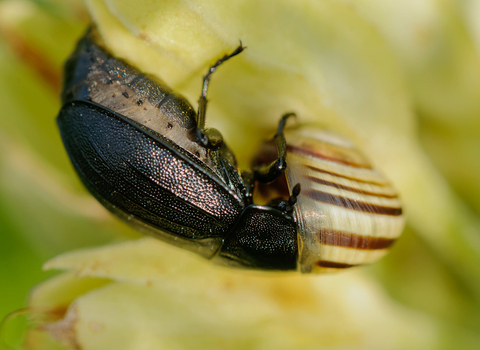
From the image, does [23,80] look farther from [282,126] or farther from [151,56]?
[282,126]

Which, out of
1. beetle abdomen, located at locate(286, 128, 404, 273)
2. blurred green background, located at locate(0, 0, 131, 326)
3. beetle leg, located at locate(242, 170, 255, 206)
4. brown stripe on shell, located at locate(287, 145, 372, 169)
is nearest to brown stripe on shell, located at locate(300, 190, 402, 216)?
beetle abdomen, located at locate(286, 128, 404, 273)

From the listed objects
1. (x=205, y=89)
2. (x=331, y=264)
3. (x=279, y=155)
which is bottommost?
(x=331, y=264)

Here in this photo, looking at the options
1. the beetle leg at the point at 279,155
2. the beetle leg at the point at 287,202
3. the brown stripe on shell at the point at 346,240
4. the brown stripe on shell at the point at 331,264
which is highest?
the beetle leg at the point at 279,155

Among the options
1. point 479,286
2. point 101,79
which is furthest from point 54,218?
point 479,286

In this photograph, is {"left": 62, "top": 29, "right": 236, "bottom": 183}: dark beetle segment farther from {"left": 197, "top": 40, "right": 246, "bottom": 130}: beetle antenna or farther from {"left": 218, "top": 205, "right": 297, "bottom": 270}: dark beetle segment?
{"left": 218, "top": 205, "right": 297, "bottom": 270}: dark beetle segment

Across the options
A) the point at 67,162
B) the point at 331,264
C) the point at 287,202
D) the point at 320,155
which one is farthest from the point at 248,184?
the point at 67,162

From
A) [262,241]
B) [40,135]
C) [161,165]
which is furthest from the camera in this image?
[40,135]

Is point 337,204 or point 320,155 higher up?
point 320,155

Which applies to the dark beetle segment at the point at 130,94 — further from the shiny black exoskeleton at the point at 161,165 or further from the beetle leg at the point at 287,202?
the beetle leg at the point at 287,202

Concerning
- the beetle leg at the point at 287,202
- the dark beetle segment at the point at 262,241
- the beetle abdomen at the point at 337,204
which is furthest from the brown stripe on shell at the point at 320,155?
the dark beetle segment at the point at 262,241

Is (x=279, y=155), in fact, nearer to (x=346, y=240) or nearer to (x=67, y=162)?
(x=346, y=240)
